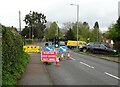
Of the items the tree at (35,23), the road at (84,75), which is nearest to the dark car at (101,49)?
the road at (84,75)

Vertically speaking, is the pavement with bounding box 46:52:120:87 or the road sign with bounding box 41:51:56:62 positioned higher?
the road sign with bounding box 41:51:56:62

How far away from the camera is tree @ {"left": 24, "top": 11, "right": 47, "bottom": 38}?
132m

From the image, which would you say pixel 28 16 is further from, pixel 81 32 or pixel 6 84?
pixel 6 84

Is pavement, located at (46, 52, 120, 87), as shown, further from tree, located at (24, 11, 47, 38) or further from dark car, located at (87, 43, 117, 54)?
tree, located at (24, 11, 47, 38)

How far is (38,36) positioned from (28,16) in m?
10.4

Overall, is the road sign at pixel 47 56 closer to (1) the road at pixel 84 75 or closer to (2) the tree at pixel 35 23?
(1) the road at pixel 84 75

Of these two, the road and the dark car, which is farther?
the dark car

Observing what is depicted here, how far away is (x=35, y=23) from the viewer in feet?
438

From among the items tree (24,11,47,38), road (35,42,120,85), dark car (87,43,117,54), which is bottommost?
road (35,42,120,85)

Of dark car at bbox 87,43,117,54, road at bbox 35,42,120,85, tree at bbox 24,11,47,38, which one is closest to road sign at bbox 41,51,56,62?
road at bbox 35,42,120,85

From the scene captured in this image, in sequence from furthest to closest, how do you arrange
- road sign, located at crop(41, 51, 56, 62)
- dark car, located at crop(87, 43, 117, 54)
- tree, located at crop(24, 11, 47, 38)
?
tree, located at crop(24, 11, 47, 38) < dark car, located at crop(87, 43, 117, 54) < road sign, located at crop(41, 51, 56, 62)

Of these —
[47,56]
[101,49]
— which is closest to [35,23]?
[101,49]

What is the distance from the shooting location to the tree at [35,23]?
132000 millimetres

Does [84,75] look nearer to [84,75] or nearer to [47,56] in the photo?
[84,75]
